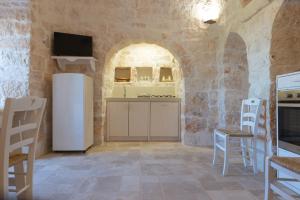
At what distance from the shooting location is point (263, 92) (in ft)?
10.8

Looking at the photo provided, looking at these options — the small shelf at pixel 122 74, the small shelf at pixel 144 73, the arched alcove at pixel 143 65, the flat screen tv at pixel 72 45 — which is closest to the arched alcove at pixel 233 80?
the arched alcove at pixel 143 65

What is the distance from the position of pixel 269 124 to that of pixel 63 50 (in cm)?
335

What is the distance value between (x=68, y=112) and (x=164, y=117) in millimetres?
2024

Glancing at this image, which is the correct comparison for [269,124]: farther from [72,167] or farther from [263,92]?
[72,167]

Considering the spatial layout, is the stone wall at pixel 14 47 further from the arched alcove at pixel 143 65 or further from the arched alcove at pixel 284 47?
the arched alcove at pixel 284 47

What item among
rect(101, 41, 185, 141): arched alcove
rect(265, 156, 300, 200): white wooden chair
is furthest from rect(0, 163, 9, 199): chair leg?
rect(101, 41, 185, 141): arched alcove

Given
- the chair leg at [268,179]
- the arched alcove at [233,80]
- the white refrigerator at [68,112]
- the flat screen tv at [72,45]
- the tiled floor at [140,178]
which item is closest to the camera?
the chair leg at [268,179]

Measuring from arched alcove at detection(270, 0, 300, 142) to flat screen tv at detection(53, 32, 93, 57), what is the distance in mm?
2951

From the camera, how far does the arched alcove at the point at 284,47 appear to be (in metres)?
3.06

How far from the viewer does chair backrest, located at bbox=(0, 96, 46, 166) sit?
1443 mm

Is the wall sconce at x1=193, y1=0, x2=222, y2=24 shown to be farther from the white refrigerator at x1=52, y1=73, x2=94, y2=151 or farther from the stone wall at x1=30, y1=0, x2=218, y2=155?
the white refrigerator at x1=52, y1=73, x2=94, y2=151

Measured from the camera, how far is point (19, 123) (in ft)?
5.50

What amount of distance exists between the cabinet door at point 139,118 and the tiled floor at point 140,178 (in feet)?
3.88

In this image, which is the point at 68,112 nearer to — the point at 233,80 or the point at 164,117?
the point at 164,117
